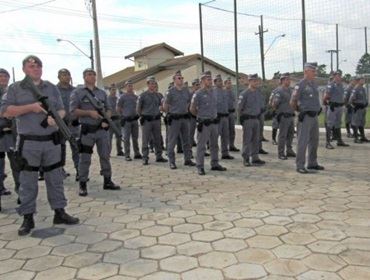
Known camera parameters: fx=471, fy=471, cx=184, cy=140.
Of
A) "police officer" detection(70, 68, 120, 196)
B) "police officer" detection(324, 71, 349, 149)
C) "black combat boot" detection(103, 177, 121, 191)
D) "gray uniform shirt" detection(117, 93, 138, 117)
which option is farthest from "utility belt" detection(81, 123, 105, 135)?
"police officer" detection(324, 71, 349, 149)

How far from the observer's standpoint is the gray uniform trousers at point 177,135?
9703mm

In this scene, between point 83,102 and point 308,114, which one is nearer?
point 83,102

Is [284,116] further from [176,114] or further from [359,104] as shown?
[359,104]

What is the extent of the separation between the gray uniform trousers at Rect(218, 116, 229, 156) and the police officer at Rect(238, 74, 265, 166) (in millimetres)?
1077

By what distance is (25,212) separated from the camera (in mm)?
5359

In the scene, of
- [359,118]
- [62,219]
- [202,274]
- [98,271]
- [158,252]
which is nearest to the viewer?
[202,274]

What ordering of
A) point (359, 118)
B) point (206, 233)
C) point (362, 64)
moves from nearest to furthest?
point (206, 233) < point (359, 118) < point (362, 64)

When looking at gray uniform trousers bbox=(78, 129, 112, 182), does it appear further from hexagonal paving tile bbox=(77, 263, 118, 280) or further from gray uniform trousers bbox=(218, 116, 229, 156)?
gray uniform trousers bbox=(218, 116, 229, 156)

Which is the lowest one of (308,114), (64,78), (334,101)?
(308,114)

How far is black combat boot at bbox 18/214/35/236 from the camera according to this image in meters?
5.32

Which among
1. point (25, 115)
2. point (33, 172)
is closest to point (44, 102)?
point (25, 115)

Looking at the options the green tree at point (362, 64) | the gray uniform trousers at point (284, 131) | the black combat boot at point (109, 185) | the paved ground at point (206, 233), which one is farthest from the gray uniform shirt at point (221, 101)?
the green tree at point (362, 64)

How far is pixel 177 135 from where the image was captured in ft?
32.2

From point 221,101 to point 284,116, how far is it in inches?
61.3
